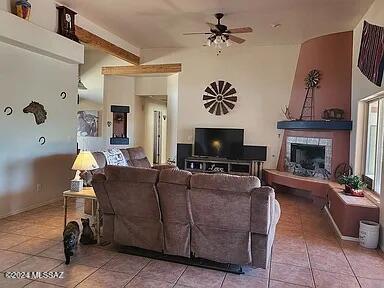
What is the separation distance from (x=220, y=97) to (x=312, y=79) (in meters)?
2.28

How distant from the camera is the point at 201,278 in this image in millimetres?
2967

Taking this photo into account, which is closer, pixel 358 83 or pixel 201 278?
pixel 201 278

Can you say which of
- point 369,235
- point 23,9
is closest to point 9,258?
point 23,9

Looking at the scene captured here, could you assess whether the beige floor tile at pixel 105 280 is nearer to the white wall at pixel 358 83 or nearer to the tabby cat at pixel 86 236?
the tabby cat at pixel 86 236

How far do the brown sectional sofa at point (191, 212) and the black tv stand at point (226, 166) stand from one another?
4186 millimetres

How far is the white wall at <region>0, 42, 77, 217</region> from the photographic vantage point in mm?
4691

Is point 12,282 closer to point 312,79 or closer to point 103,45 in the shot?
point 103,45

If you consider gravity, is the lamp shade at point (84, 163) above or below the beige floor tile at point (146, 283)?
above

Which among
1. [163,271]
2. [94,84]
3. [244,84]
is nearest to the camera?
[163,271]

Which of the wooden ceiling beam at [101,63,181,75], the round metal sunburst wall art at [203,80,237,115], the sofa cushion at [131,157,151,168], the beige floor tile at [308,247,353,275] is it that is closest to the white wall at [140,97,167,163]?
the wooden ceiling beam at [101,63,181,75]

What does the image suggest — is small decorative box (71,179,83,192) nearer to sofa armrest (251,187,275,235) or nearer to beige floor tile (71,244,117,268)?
beige floor tile (71,244,117,268)

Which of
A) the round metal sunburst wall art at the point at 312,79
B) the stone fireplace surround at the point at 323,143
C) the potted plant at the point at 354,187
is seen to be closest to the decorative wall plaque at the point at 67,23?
the round metal sunburst wall art at the point at 312,79

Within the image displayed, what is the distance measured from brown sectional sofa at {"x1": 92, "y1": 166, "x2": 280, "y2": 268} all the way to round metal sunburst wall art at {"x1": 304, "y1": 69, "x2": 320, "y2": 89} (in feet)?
14.4

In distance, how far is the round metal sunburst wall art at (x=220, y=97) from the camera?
26.1ft
